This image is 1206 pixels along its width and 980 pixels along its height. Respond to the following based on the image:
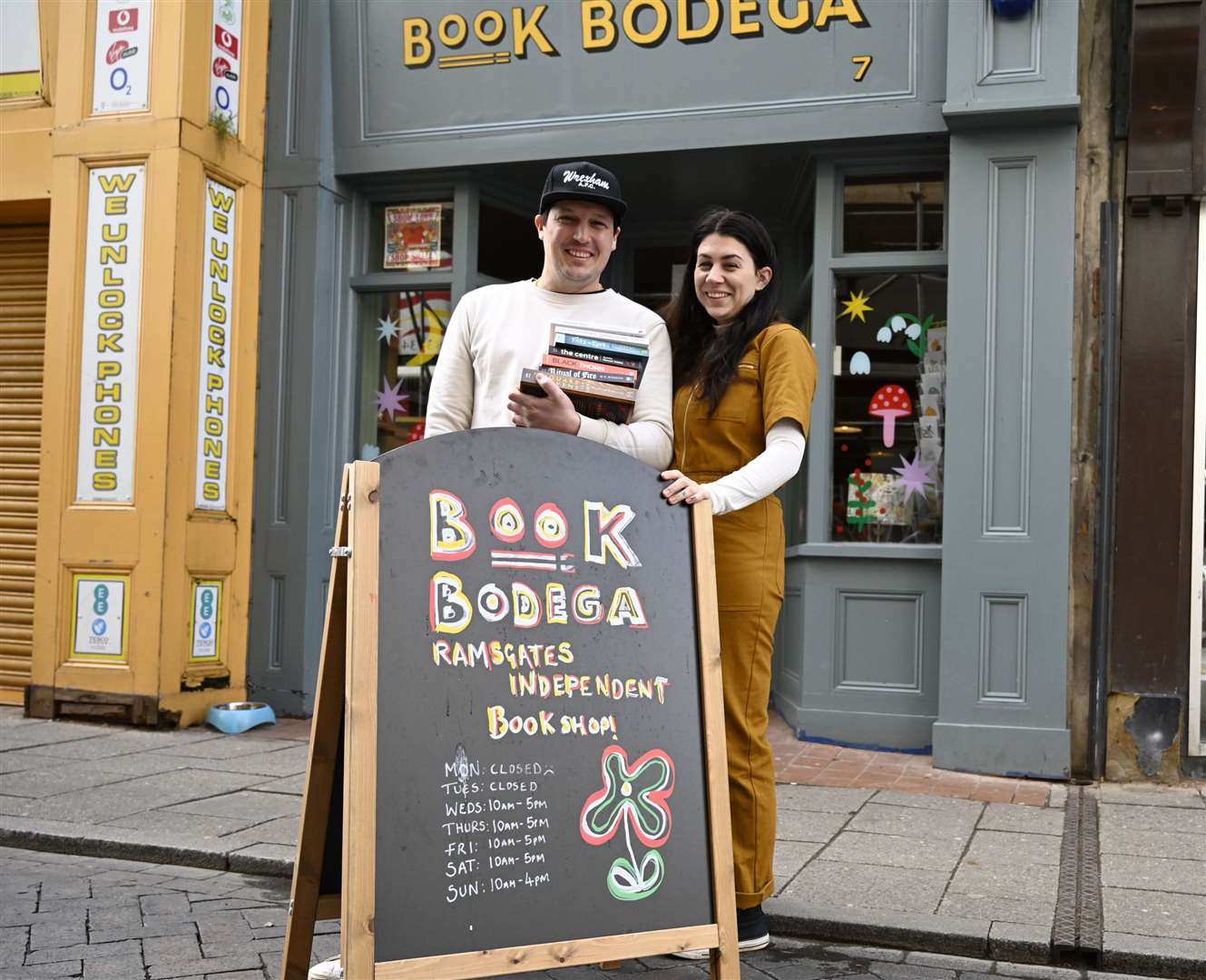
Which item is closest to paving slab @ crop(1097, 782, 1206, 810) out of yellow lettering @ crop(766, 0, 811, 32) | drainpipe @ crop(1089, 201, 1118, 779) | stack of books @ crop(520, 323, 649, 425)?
drainpipe @ crop(1089, 201, 1118, 779)

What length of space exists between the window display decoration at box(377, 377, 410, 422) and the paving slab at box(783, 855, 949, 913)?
432cm

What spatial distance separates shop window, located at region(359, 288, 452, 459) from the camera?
8102 mm

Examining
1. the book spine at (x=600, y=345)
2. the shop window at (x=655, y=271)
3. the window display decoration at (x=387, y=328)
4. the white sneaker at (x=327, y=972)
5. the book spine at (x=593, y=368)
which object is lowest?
the white sneaker at (x=327, y=972)

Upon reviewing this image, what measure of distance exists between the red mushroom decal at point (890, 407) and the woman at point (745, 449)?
3.48 m

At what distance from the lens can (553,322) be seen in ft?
11.1

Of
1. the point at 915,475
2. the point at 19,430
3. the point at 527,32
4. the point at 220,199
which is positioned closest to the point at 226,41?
the point at 220,199

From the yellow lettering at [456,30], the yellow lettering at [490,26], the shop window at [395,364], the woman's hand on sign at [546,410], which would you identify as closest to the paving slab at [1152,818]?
the woman's hand on sign at [546,410]

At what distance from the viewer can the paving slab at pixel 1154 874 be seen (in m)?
4.55

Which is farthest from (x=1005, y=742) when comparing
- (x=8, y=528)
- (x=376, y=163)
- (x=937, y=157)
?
(x=8, y=528)

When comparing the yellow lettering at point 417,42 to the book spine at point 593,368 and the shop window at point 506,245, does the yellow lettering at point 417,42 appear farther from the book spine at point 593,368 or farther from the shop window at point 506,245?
the book spine at point 593,368

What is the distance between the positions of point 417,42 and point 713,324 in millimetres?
4607

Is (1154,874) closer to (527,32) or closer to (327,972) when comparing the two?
(327,972)

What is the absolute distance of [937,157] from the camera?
704 cm

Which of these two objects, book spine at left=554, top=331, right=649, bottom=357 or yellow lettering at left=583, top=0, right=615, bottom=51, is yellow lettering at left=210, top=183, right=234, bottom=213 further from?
book spine at left=554, top=331, right=649, bottom=357
